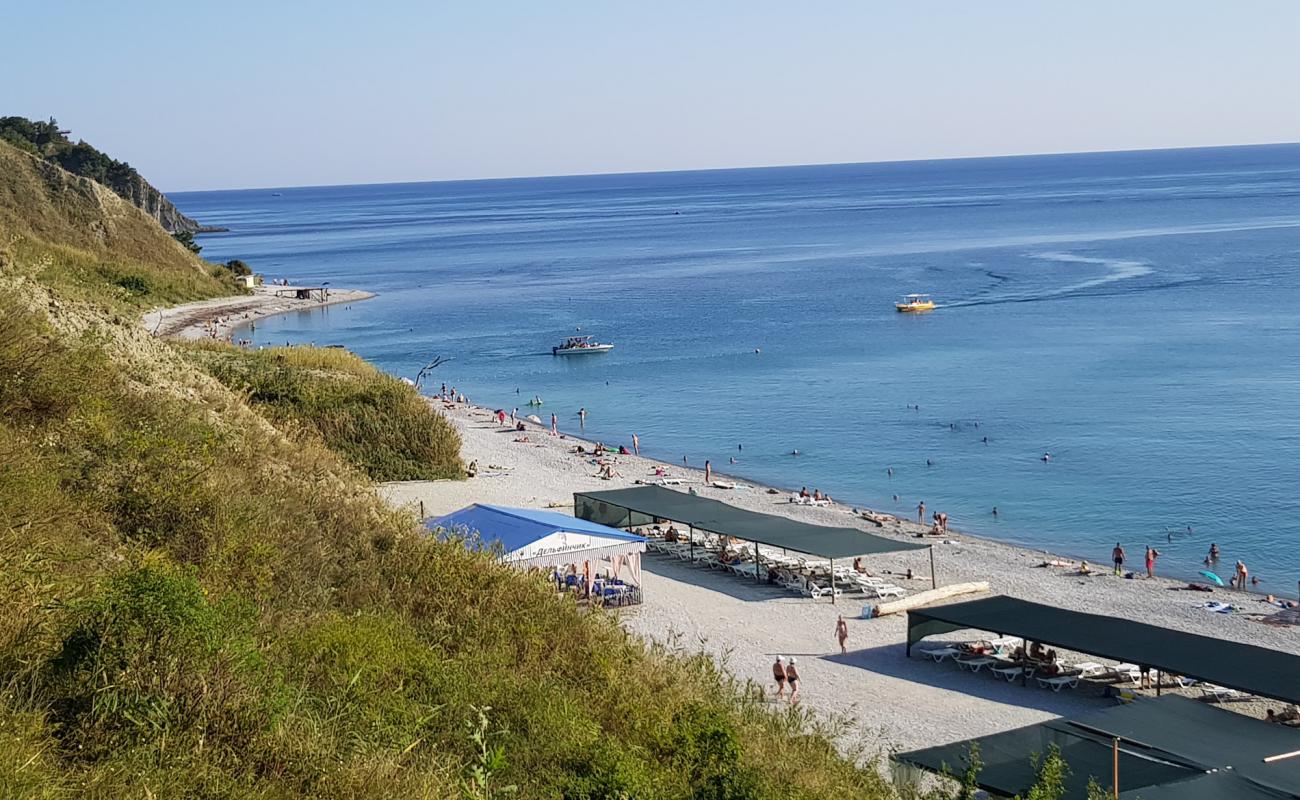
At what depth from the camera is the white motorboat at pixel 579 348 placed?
6600 cm

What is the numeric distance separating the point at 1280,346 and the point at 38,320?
54950 mm

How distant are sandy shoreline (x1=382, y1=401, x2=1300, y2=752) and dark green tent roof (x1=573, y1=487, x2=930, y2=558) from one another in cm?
106

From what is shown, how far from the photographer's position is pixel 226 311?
73000 mm

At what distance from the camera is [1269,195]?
171 meters

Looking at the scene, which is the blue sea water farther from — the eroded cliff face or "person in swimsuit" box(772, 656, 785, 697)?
"person in swimsuit" box(772, 656, 785, 697)

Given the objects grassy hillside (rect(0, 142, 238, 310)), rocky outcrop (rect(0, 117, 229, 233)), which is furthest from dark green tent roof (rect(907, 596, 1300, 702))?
rocky outcrop (rect(0, 117, 229, 233))

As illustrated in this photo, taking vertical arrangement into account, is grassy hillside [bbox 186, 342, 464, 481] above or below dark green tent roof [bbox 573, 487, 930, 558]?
above

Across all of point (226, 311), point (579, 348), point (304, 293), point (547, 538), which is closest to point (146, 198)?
point (304, 293)

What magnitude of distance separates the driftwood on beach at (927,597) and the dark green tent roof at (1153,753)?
8047 millimetres

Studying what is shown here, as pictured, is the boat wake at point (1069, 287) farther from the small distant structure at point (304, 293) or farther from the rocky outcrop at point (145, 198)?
the rocky outcrop at point (145, 198)

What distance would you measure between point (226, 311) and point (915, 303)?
41335 mm

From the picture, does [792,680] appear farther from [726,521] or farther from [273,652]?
[273,652]

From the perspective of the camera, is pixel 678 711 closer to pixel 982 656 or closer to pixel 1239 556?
pixel 982 656

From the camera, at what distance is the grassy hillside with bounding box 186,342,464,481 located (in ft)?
97.4
